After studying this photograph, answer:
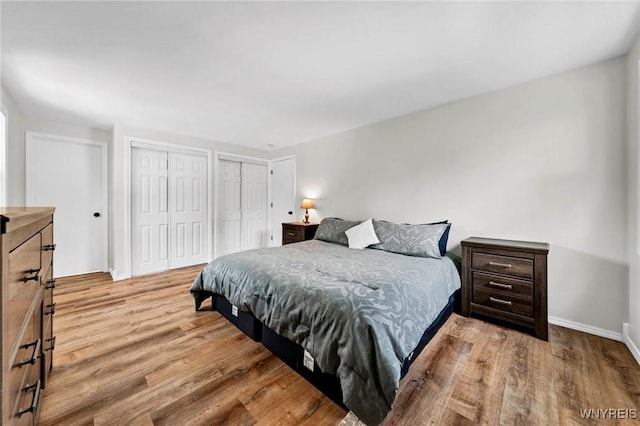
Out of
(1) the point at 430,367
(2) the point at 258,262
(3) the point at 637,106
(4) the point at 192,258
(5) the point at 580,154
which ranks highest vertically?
(3) the point at 637,106

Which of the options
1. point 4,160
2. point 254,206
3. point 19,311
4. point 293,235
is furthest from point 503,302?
point 4,160

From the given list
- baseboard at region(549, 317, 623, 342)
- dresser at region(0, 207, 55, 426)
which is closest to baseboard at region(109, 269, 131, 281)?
dresser at region(0, 207, 55, 426)

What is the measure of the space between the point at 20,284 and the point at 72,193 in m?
3.83

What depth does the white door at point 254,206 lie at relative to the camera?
4.99 m

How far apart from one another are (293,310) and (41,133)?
14.0 feet

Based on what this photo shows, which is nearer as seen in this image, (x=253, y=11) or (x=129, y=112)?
(x=253, y=11)

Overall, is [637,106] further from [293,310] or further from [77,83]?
[77,83]

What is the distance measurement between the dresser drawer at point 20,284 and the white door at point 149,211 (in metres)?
2.97

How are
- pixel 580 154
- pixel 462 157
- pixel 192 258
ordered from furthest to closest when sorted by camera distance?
pixel 192 258, pixel 462 157, pixel 580 154

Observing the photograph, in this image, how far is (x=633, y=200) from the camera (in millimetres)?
1861

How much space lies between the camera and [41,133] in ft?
11.0

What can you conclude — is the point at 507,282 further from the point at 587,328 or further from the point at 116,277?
the point at 116,277

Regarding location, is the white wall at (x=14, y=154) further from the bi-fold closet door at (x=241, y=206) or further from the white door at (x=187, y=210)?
the bi-fold closet door at (x=241, y=206)

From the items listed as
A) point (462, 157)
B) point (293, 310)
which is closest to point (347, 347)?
point (293, 310)
